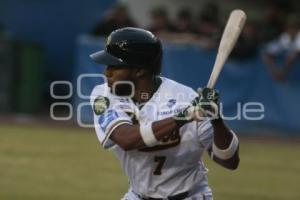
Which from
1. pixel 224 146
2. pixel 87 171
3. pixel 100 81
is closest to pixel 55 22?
pixel 100 81

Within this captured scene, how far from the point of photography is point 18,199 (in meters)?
8.95

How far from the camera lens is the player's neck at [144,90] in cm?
525

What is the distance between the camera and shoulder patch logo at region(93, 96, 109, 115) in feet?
17.2

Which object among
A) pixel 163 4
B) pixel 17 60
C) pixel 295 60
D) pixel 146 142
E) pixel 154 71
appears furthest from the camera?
pixel 163 4

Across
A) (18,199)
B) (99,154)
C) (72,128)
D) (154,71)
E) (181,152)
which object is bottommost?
(72,128)

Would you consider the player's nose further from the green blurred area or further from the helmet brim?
the green blurred area

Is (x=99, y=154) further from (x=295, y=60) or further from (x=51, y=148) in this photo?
(x=295, y=60)

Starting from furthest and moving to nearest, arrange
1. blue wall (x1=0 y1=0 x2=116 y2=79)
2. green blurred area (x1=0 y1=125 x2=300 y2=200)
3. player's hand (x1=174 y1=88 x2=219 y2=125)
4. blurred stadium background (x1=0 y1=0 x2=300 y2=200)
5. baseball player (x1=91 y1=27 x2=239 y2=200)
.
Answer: blue wall (x1=0 y1=0 x2=116 y2=79), blurred stadium background (x1=0 y1=0 x2=300 y2=200), green blurred area (x1=0 y1=125 x2=300 y2=200), baseball player (x1=91 y1=27 x2=239 y2=200), player's hand (x1=174 y1=88 x2=219 y2=125)

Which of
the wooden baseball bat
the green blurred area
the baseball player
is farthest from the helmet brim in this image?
the green blurred area

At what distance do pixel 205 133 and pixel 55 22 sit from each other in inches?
521

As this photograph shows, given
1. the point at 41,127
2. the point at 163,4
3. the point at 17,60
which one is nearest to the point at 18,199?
the point at 41,127

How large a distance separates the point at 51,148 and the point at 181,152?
763 cm

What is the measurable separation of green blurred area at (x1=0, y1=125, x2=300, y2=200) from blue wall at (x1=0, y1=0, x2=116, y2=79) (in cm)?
411

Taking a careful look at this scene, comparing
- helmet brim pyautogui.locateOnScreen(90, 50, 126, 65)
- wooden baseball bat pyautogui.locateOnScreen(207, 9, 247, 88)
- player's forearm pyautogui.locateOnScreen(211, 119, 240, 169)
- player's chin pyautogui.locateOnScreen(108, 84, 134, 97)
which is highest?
wooden baseball bat pyautogui.locateOnScreen(207, 9, 247, 88)
